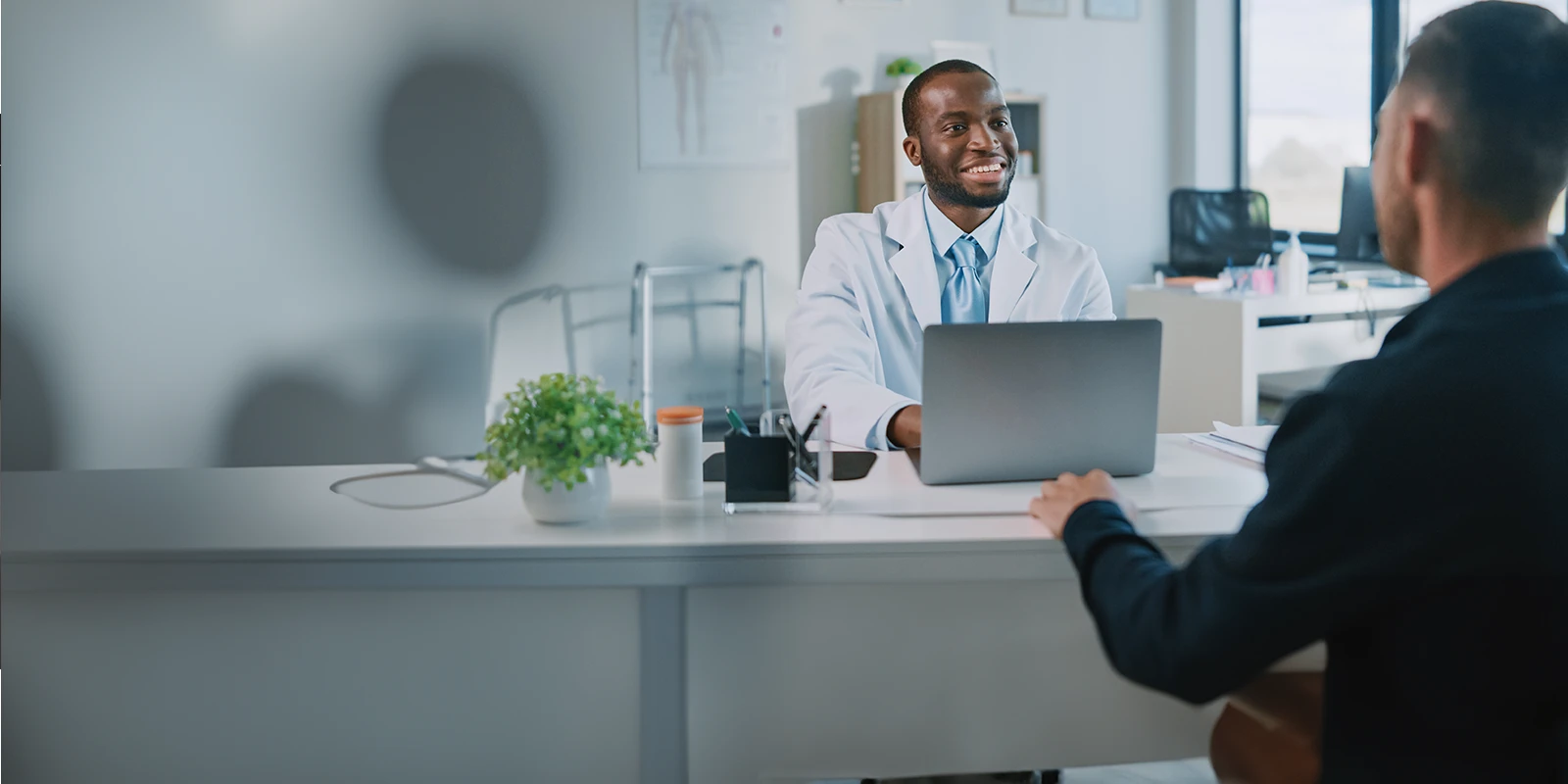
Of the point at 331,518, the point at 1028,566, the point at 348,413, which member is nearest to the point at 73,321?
the point at 348,413

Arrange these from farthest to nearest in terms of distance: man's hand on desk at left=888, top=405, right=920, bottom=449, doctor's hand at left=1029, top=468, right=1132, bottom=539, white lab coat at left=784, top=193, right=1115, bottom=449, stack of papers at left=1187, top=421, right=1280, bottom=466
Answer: white lab coat at left=784, top=193, right=1115, bottom=449 < man's hand on desk at left=888, top=405, right=920, bottom=449 < stack of papers at left=1187, top=421, right=1280, bottom=466 < doctor's hand at left=1029, top=468, right=1132, bottom=539

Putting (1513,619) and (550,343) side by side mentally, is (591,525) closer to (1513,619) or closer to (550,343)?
(1513,619)

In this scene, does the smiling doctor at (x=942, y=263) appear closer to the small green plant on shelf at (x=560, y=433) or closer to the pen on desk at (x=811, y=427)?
the pen on desk at (x=811, y=427)

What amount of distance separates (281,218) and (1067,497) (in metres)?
3.87

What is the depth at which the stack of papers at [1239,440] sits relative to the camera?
1992 mm

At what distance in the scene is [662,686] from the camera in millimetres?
1537

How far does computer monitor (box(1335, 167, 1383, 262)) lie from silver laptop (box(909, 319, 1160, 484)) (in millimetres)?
3215

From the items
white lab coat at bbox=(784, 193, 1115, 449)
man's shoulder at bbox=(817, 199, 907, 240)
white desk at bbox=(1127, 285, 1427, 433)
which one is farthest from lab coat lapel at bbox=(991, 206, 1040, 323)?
white desk at bbox=(1127, 285, 1427, 433)

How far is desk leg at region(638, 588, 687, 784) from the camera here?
1519 mm

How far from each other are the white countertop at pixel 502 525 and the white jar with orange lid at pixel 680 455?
3 centimetres

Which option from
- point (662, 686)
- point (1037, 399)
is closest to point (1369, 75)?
point (1037, 399)

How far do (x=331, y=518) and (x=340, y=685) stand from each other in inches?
8.5

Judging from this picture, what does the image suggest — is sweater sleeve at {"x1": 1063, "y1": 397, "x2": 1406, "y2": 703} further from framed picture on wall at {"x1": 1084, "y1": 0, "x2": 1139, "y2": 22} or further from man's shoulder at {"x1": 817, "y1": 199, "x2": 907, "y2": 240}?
framed picture on wall at {"x1": 1084, "y1": 0, "x2": 1139, "y2": 22}

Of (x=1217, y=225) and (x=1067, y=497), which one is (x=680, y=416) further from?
(x=1217, y=225)
